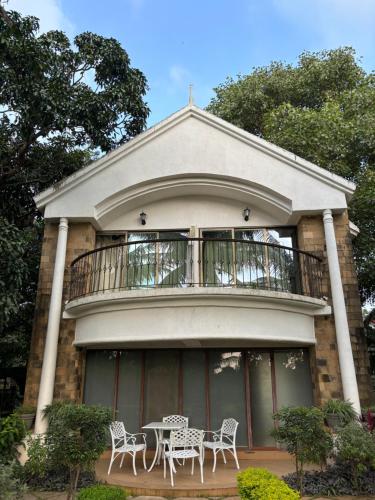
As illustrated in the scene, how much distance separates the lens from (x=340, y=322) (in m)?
7.91

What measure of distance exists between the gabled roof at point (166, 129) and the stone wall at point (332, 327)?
1.04 m

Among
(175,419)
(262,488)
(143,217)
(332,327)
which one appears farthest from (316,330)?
(262,488)

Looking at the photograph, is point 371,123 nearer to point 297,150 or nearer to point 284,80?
point 297,150

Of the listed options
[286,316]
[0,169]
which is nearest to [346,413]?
[286,316]

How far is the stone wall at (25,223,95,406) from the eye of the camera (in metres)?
8.23

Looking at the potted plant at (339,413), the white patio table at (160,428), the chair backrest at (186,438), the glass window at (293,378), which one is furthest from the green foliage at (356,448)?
the white patio table at (160,428)

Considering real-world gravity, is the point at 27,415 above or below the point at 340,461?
above

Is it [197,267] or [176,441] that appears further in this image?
[197,267]

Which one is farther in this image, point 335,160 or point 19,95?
point 335,160

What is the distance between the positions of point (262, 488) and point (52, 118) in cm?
952

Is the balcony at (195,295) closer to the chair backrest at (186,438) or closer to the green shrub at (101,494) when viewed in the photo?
the chair backrest at (186,438)

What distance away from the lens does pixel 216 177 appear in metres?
9.23

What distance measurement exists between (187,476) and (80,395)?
10.5ft

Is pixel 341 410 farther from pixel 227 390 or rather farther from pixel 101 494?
pixel 101 494
